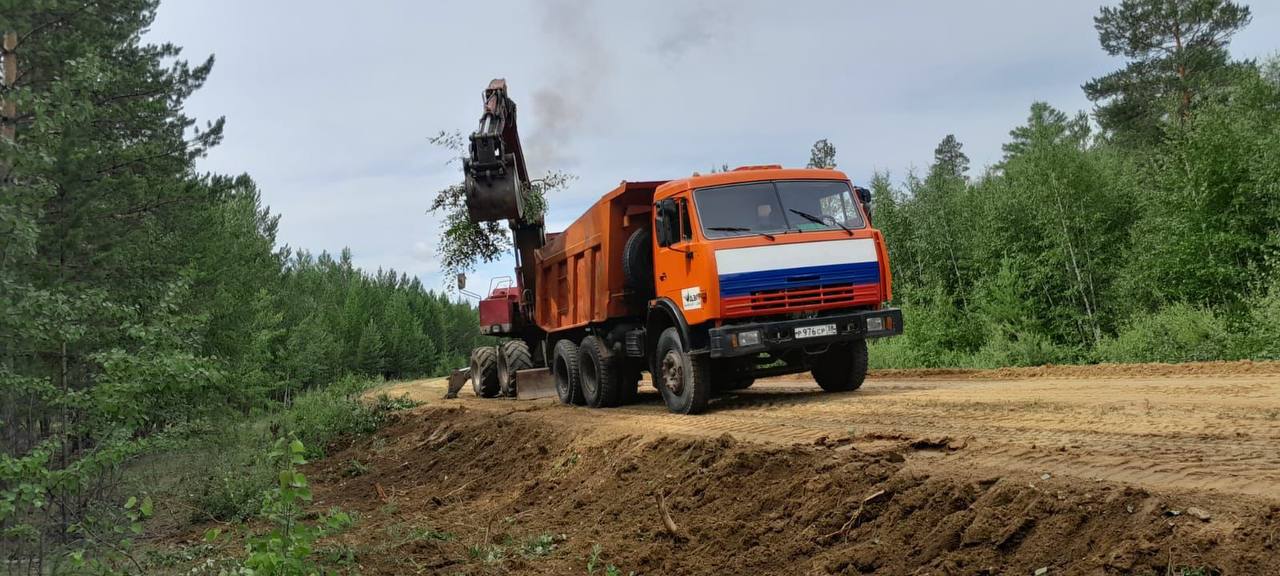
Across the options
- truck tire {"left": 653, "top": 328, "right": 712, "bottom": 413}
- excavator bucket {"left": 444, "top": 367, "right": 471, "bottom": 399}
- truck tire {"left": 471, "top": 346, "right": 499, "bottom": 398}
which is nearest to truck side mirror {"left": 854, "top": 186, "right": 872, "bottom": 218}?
truck tire {"left": 653, "top": 328, "right": 712, "bottom": 413}

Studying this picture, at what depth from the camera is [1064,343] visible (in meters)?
21.0

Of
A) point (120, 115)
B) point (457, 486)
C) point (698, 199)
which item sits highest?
point (120, 115)

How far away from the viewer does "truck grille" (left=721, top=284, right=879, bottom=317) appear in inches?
388

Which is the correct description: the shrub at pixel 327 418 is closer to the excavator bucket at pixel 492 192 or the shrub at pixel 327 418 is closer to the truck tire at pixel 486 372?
the truck tire at pixel 486 372

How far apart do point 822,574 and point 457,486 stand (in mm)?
6472

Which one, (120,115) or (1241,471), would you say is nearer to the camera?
Answer: (1241,471)

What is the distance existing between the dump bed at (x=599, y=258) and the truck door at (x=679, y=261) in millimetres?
923

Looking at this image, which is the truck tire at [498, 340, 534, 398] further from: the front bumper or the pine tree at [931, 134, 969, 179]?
the pine tree at [931, 134, 969, 179]

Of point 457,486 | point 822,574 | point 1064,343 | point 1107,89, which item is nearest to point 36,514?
point 457,486

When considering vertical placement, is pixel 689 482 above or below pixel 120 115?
below

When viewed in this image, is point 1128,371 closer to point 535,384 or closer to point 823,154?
point 535,384

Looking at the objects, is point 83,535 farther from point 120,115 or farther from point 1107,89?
point 1107,89

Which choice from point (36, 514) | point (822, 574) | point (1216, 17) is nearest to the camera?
point (822, 574)

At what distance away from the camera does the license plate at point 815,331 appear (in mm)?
9859
